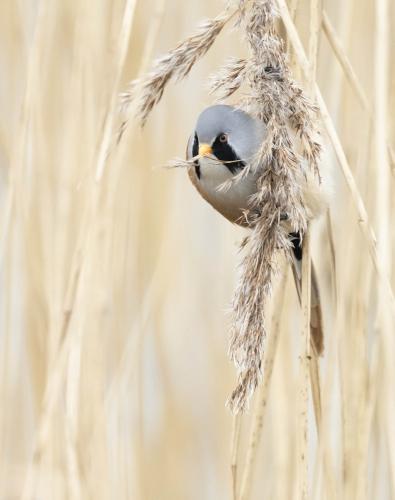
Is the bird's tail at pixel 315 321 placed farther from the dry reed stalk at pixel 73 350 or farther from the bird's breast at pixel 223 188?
the dry reed stalk at pixel 73 350

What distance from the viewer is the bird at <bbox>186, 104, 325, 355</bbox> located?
3.89 feet

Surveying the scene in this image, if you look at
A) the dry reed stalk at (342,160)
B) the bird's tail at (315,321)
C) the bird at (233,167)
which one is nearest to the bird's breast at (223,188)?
the bird at (233,167)

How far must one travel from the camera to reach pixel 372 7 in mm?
1645

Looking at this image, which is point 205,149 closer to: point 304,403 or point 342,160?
point 342,160

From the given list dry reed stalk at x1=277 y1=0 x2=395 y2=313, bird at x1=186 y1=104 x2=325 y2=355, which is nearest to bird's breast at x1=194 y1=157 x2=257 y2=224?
bird at x1=186 y1=104 x2=325 y2=355

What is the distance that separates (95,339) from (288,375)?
443 mm

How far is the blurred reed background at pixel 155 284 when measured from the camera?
1.12 metres

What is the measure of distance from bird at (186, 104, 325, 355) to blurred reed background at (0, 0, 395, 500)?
0.15 feet

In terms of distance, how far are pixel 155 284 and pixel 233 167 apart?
0.35 metres

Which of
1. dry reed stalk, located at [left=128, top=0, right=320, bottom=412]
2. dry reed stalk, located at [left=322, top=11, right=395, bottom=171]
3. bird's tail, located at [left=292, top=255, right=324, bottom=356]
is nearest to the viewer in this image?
dry reed stalk, located at [left=128, top=0, right=320, bottom=412]

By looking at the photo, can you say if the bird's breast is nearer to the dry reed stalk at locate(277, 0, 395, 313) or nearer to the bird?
the bird

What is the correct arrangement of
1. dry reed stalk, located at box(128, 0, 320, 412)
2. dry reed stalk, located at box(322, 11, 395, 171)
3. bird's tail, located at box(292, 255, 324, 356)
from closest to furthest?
1. dry reed stalk, located at box(128, 0, 320, 412)
2. dry reed stalk, located at box(322, 11, 395, 171)
3. bird's tail, located at box(292, 255, 324, 356)

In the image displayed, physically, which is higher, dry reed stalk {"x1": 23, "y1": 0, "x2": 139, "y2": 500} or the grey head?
the grey head

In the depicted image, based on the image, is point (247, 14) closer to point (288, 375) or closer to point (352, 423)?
point (352, 423)
